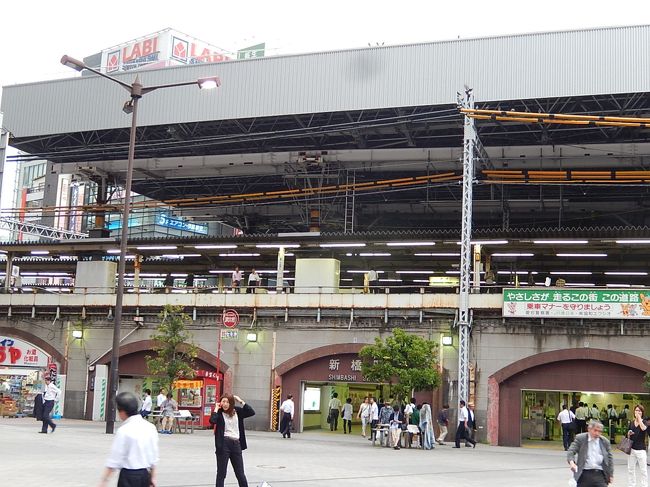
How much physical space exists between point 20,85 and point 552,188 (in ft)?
93.3

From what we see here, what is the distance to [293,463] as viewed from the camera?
18.2m

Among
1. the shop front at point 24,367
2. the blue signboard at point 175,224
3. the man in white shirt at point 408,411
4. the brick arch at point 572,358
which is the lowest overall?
the man in white shirt at point 408,411

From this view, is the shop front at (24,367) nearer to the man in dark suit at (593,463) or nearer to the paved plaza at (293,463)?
the paved plaza at (293,463)

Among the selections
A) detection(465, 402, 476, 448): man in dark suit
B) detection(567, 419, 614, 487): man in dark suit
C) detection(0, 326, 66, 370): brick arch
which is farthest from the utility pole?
detection(567, 419, 614, 487): man in dark suit

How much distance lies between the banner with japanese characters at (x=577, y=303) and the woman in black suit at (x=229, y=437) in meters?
18.5

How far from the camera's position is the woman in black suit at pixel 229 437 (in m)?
11.6

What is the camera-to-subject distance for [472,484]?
1569 centimetres

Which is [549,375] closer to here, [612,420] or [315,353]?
[612,420]

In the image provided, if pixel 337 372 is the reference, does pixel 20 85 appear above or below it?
above

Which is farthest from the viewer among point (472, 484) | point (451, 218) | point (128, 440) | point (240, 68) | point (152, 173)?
point (451, 218)

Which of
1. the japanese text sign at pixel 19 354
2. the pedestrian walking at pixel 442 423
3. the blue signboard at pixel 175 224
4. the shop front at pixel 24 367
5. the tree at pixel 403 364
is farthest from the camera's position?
the blue signboard at pixel 175 224

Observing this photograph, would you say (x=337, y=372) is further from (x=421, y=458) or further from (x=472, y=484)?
(x=472, y=484)

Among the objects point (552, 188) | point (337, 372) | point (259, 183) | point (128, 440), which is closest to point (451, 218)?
point (552, 188)

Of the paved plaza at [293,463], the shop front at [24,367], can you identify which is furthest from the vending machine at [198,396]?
the shop front at [24,367]
